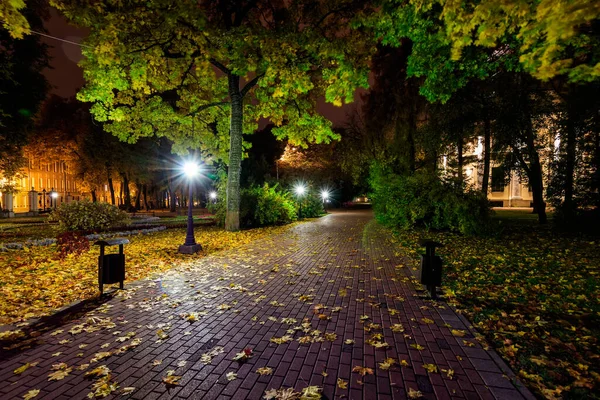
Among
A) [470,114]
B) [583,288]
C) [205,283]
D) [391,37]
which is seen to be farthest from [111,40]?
[470,114]

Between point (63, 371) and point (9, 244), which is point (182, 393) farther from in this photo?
point (9, 244)

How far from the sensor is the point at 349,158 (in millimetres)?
26406

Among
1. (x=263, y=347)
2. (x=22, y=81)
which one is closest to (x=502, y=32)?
(x=263, y=347)

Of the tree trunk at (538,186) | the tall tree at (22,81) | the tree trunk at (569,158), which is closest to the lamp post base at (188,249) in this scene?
the tall tree at (22,81)

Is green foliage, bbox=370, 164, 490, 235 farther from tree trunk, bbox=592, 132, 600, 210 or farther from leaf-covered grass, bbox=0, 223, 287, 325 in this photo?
leaf-covered grass, bbox=0, 223, 287, 325

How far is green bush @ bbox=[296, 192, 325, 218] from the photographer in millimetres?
27156

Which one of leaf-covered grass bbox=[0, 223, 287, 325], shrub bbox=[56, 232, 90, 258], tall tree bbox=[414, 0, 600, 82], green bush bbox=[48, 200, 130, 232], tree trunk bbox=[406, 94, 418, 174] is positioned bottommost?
leaf-covered grass bbox=[0, 223, 287, 325]

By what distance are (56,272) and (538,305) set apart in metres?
10.6

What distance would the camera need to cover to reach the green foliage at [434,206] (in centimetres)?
1229

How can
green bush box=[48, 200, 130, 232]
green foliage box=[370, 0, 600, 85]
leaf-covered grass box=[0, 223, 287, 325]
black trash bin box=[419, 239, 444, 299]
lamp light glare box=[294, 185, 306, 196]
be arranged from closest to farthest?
green foliage box=[370, 0, 600, 85], leaf-covered grass box=[0, 223, 287, 325], black trash bin box=[419, 239, 444, 299], green bush box=[48, 200, 130, 232], lamp light glare box=[294, 185, 306, 196]

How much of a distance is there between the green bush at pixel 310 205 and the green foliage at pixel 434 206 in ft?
38.5

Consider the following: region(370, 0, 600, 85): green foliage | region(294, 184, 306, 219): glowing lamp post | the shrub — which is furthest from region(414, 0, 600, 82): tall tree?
region(294, 184, 306, 219): glowing lamp post

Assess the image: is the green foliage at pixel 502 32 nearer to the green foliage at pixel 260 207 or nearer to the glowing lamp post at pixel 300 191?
the green foliage at pixel 260 207

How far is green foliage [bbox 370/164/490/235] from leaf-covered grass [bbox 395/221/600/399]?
235 cm
